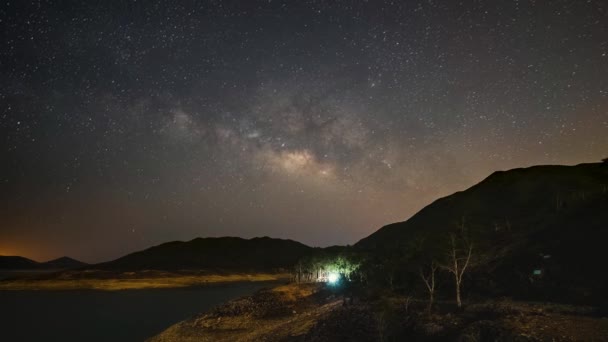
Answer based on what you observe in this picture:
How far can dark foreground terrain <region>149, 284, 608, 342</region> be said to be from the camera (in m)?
28.3

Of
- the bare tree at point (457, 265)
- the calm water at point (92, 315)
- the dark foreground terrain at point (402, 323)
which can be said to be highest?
the bare tree at point (457, 265)

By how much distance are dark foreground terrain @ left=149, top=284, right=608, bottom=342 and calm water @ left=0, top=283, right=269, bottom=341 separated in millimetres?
16506

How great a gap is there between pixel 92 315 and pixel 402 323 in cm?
7595

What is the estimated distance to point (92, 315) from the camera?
85.6m

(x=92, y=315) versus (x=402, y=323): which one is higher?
(x=402, y=323)

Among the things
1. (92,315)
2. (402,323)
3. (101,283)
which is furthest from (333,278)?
(101,283)

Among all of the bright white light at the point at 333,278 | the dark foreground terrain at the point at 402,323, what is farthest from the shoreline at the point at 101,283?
the dark foreground terrain at the point at 402,323

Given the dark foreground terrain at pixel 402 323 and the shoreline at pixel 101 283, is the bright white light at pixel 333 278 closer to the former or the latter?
the dark foreground terrain at pixel 402 323

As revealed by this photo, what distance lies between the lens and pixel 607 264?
141ft

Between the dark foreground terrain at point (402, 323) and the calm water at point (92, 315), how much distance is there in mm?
16506

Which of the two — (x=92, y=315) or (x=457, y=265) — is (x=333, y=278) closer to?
(x=457, y=265)

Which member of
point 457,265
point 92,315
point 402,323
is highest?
point 457,265

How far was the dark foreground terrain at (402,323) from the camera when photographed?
28.3 meters

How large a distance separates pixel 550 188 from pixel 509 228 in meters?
93.6
